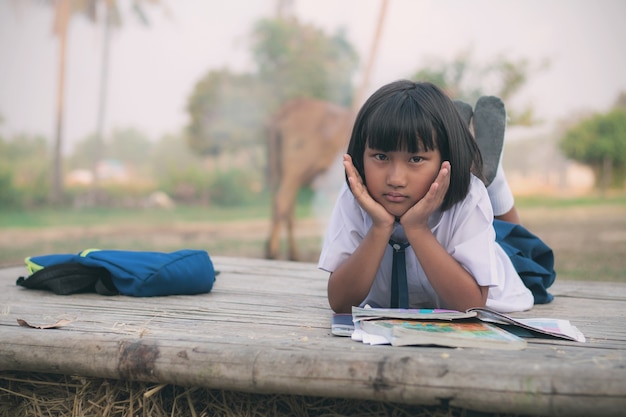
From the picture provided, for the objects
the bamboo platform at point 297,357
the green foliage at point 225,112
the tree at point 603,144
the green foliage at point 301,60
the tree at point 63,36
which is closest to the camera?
the bamboo platform at point 297,357

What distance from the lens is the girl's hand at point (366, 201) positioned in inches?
67.4

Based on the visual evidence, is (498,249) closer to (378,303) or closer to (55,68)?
(378,303)

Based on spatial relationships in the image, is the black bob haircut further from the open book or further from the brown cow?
the brown cow

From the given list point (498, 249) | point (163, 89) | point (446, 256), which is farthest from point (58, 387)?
point (163, 89)

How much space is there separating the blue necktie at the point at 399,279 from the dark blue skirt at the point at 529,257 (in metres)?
0.58

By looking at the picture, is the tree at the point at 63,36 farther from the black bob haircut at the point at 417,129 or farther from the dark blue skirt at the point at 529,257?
the black bob haircut at the point at 417,129

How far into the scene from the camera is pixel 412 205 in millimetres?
1760

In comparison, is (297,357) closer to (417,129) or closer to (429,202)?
(429,202)

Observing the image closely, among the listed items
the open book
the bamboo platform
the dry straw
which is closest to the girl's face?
the open book

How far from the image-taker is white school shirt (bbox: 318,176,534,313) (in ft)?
5.80

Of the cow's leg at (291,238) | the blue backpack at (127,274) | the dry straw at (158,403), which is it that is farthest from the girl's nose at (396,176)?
the cow's leg at (291,238)

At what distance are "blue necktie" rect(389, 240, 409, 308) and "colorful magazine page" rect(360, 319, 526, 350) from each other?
0.24 m

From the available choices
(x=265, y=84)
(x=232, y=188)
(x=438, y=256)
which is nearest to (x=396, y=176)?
(x=438, y=256)

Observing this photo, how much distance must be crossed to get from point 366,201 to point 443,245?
0.30 metres
